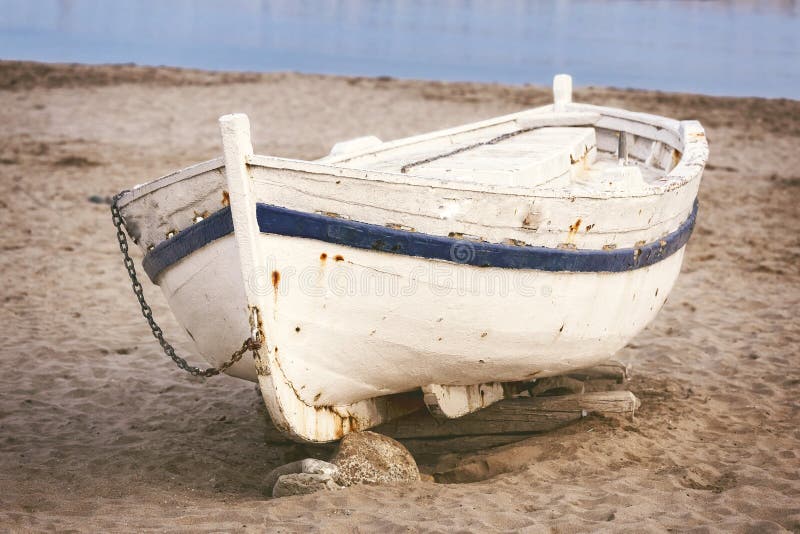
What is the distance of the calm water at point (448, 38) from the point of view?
2575 centimetres

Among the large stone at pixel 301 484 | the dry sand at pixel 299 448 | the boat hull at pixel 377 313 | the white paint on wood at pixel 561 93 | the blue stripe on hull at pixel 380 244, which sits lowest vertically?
the dry sand at pixel 299 448

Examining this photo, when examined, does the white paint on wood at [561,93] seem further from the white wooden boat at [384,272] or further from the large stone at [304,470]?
the large stone at [304,470]

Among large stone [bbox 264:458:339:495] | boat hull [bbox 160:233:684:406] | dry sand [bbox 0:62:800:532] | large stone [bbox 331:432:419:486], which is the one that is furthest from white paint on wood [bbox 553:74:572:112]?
large stone [bbox 264:458:339:495]

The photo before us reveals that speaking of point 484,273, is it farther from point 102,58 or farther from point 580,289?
point 102,58

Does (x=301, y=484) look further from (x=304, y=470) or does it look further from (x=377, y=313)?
(x=377, y=313)

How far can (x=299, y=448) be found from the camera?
5562 mm

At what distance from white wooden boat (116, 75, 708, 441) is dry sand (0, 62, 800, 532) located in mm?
540

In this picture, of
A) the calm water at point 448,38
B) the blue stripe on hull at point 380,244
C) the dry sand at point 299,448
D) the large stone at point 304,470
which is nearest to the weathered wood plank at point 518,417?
the dry sand at point 299,448

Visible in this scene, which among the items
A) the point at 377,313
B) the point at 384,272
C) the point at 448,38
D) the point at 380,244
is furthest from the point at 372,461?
the point at 448,38

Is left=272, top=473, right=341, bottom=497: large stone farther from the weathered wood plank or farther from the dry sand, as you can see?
the weathered wood plank

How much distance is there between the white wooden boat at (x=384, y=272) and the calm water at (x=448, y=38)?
62.9ft

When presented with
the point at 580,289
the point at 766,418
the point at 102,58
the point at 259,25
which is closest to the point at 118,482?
the point at 580,289

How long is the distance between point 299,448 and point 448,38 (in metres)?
30.8

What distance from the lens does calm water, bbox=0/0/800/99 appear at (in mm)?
25750
